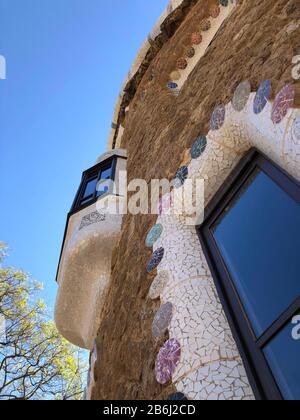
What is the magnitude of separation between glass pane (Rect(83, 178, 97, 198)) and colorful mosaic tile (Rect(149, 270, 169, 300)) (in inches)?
101

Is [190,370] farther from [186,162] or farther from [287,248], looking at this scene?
[186,162]

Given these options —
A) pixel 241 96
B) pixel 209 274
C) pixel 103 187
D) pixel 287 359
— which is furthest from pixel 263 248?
pixel 103 187

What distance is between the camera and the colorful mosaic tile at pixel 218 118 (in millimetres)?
2726

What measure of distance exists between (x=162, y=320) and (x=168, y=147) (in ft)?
5.43

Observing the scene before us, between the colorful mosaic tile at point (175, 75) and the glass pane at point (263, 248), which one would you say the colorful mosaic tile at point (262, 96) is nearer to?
the glass pane at point (263, 248)

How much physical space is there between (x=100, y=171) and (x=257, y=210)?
3388 mm

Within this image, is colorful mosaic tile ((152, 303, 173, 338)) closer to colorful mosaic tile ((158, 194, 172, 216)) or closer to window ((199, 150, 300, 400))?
window ((199, 150, 300, 400))

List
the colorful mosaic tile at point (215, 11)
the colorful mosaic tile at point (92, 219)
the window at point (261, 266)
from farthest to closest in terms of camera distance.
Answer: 1. the colorful mosaic tile at point (215, 11)
2. the colorful mosaic tile at point (92, 219)
3. the window at point (261, 266)

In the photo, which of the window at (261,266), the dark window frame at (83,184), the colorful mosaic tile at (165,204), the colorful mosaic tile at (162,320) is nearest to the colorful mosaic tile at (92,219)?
the dark window frame at (83,184)

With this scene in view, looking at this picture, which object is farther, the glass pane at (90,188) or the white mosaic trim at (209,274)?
the glass pane at (90,188)

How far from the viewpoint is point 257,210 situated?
87.6 inches

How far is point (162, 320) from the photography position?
229 centimetres

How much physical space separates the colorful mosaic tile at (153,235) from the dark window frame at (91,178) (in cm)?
148

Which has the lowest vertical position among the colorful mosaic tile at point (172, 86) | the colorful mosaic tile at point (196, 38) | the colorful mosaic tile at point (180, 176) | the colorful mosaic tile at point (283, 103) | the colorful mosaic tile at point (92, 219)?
the colorful mosaic tile at point (283, 103)
